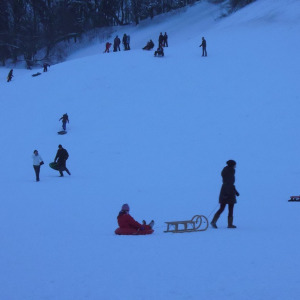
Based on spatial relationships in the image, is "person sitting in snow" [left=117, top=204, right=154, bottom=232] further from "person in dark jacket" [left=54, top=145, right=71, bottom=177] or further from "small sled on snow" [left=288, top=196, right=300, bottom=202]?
"person in dark jacket" [left=54, top=145, right=71, bottom=177]

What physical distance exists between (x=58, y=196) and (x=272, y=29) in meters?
26.2

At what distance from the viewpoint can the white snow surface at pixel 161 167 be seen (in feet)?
18.6

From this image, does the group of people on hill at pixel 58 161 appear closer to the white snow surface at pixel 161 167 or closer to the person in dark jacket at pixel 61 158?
the person in dark jacket at pixel 61 158

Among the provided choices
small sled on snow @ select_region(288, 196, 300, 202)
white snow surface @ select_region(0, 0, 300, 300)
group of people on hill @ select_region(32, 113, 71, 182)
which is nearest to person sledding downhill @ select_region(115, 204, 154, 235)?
white snow surface @ select_region(0, 0, 300, 300)

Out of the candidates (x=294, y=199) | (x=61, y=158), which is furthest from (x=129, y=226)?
(x=61, y=158)

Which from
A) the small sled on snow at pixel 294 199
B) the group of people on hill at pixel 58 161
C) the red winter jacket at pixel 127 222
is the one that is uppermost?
the group of people on hill at pixel 58 161

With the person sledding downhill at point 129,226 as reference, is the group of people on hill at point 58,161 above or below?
above

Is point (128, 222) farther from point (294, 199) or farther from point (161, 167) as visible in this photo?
point (161, 167)

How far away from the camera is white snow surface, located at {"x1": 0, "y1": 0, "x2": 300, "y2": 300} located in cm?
566

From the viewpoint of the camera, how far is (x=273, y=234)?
311 inches

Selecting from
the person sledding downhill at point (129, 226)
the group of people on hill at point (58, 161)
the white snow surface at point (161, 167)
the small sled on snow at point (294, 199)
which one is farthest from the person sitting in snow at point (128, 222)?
the group of people on hill at point (58, 161)

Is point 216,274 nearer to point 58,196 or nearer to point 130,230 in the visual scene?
point 130,230

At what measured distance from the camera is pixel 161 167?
56.6 ft

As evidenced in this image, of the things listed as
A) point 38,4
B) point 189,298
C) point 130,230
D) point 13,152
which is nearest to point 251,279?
point 189,298
